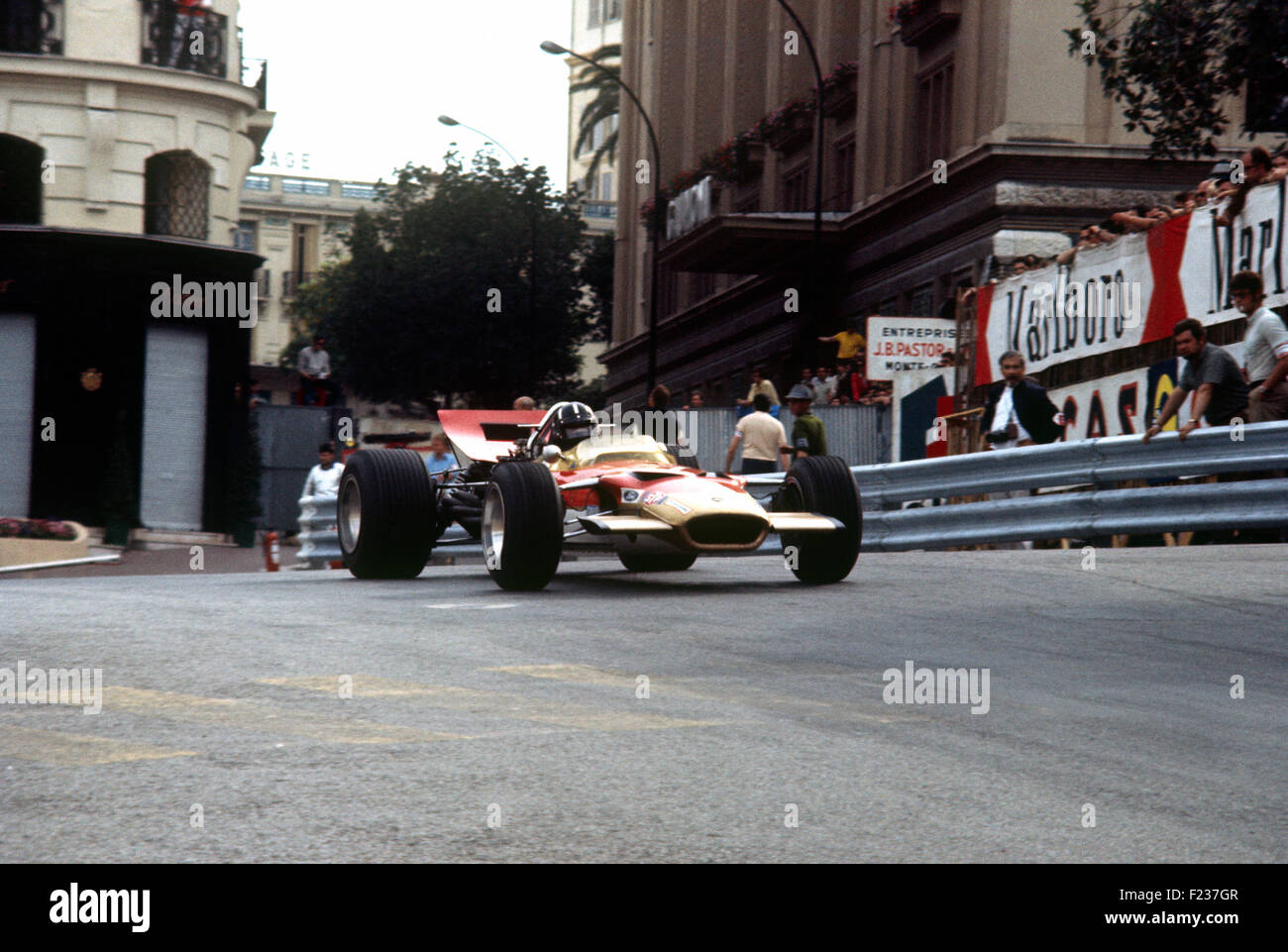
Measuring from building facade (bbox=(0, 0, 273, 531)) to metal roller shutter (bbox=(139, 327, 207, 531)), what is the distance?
2 centimetres

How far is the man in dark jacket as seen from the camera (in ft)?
50.5

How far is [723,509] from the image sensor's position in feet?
38.0

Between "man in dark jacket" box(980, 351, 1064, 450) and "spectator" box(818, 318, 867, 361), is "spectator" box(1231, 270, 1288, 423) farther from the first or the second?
"spectator" box(818, 318, 867, 361)

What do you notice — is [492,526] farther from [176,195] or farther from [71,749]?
[176,195]

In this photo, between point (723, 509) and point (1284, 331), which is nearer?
point (723, 509)

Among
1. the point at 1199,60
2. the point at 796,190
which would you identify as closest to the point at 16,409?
the point at 796,190

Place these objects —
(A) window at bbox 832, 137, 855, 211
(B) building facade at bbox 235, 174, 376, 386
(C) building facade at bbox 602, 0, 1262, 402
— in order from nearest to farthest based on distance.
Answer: (C) building facade at bbox 602, 0, 1262, 402 → (A) window at bbox 832, 137, 855, 211 → (B) building facade at bbox 235, 174, 376, 386

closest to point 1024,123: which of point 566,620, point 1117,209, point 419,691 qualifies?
point 1117,209

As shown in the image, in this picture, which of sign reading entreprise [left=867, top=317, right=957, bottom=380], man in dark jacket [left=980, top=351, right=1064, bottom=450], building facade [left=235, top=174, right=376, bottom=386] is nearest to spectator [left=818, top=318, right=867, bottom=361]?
sign reading entreprise [left=867, top=317, right=957, bottom=380]

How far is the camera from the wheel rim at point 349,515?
541 inches

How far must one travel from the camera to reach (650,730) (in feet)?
21.0

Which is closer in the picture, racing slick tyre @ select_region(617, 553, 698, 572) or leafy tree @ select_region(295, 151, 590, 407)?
racing slick tyre @ select_region(617, 553, 698, 572)

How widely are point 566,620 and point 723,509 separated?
1927 mm
